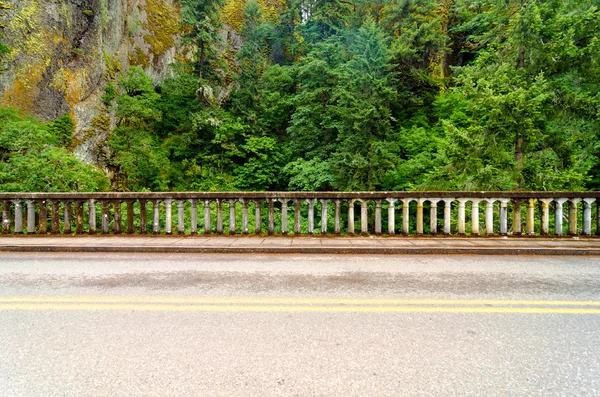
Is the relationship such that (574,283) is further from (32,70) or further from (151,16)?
(151,16)

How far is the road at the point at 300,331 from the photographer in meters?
2.58

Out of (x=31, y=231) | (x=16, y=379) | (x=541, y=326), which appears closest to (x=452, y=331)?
(x=541, y=326)

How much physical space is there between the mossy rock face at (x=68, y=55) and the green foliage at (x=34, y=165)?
585cm

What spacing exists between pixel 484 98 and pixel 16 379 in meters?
15.4

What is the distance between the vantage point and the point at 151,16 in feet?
101

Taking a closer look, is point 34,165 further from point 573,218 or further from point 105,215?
point 573,218

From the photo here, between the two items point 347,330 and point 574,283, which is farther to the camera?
point 574,283

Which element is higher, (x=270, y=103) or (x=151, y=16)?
(x=151, y=16)

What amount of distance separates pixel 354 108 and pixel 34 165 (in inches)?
674

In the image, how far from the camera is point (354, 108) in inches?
896

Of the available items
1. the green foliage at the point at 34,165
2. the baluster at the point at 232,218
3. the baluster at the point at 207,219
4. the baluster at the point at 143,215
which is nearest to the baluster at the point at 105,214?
the baluster at the point at 143,215

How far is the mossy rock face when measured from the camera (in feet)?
68.3

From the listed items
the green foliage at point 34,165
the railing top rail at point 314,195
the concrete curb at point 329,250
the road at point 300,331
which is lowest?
the road at point 300,331

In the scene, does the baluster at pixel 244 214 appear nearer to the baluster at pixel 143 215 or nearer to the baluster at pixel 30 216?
the baluster at pixel 143 215
